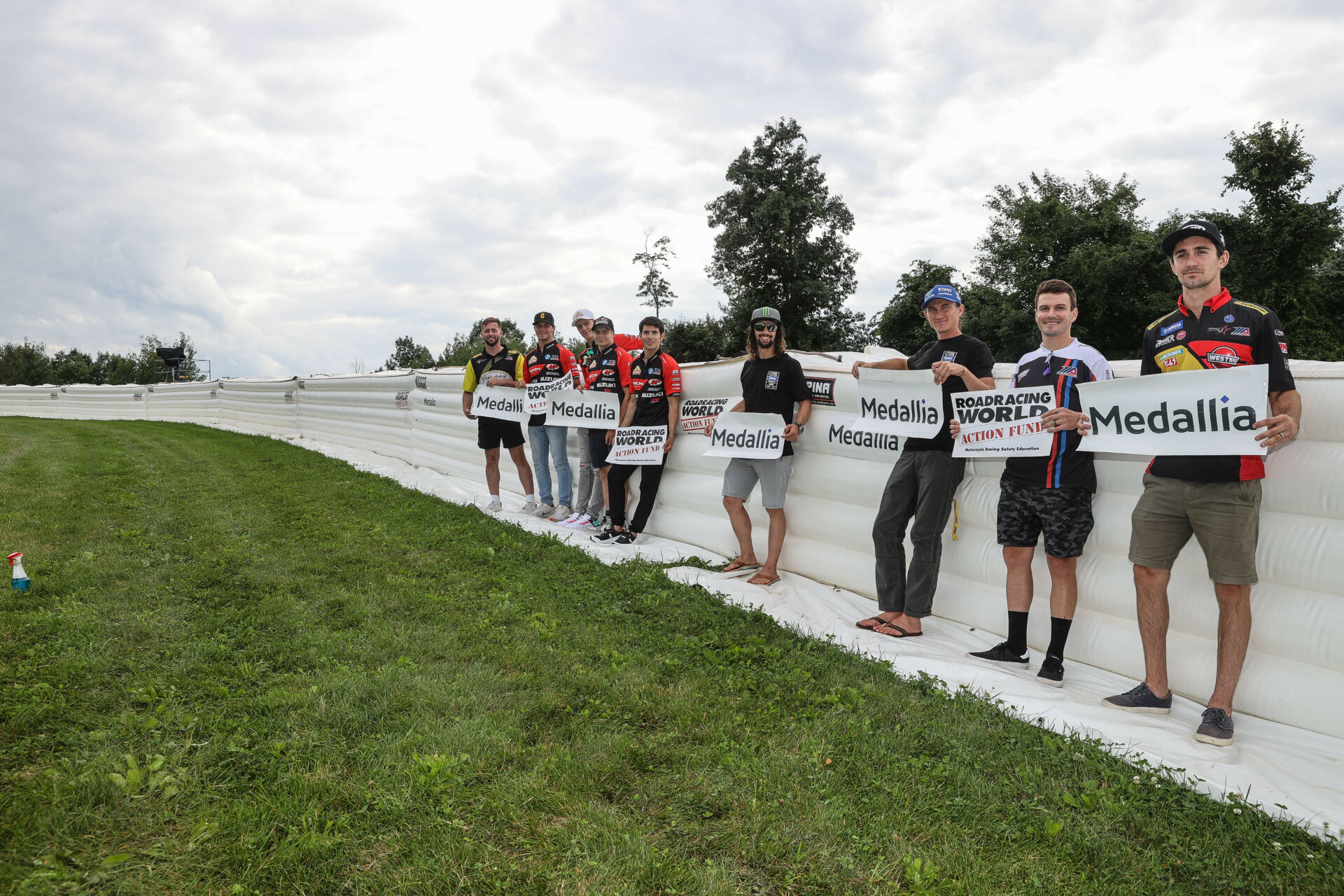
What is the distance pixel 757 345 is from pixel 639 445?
178cm

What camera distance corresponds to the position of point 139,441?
44.9ft

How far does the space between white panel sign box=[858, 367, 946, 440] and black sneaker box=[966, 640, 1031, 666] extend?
133 cm

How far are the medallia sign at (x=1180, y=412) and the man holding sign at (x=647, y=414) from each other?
3.84 meters

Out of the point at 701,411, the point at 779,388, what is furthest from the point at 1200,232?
the point at 701,411

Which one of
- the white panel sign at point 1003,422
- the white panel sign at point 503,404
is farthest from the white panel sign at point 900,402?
the white panel sign at point 503,404

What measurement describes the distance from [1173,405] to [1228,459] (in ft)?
1.13

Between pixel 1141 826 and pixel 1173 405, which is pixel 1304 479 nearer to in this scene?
pixel 1173 405

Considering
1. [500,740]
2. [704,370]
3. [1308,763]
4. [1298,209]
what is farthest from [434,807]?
[1298,209]

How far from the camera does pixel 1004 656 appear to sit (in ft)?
14.0

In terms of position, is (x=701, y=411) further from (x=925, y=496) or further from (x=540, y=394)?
(x=925, y=496)

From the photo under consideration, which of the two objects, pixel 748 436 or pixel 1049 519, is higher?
pixel 748 436

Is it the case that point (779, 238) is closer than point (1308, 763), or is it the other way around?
point (1308, 763)

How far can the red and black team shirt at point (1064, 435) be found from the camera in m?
4.10

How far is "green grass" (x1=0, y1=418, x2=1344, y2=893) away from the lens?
2271 mm
